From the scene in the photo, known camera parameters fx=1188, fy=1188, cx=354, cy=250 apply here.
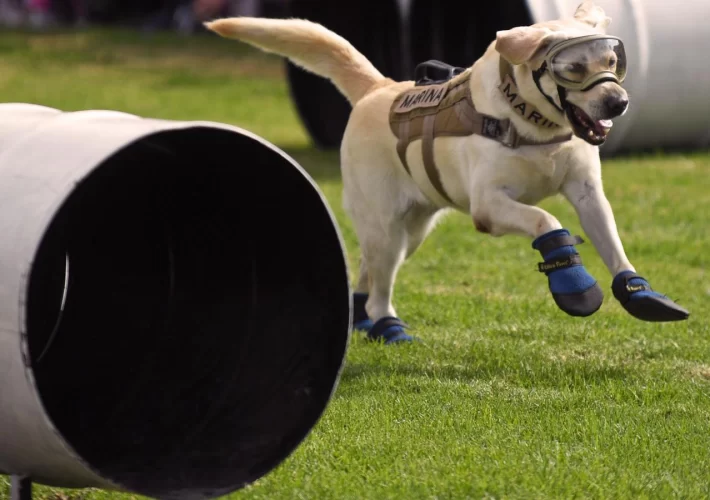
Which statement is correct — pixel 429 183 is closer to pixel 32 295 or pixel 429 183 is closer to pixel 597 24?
pixel 597 24

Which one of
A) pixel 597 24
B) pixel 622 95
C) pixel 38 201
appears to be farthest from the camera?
pixel 597 24

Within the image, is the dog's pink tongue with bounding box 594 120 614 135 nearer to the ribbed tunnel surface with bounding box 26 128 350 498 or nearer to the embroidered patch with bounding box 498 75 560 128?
the embroidered patch with bounding box 498 75 560 128

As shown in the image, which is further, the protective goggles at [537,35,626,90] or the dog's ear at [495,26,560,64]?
the dog's ear at [495,26,560,64]

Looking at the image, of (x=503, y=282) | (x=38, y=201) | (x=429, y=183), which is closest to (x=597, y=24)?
(x=429, y=183)

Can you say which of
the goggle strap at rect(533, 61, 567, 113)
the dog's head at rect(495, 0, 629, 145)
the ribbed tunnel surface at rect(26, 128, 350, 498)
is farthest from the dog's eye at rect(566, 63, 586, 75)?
the ribbed tunnel surface at rect(26, 128, 350, 498)

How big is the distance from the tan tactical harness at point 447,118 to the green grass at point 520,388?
3.00 ft

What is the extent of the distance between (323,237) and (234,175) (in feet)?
1.57

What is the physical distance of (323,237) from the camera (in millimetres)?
3916

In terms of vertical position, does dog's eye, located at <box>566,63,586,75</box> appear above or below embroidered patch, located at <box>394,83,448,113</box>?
above

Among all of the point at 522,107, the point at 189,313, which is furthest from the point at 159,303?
the point at 522,107

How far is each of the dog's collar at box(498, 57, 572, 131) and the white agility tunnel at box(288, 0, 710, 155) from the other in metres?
5.80

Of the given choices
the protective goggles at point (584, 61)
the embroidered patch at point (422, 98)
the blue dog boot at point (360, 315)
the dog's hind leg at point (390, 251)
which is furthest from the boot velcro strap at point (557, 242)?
the blue dog boot at point (360, 315)

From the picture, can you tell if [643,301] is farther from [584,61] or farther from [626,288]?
[584,61]

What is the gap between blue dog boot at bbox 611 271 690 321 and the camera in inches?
197
